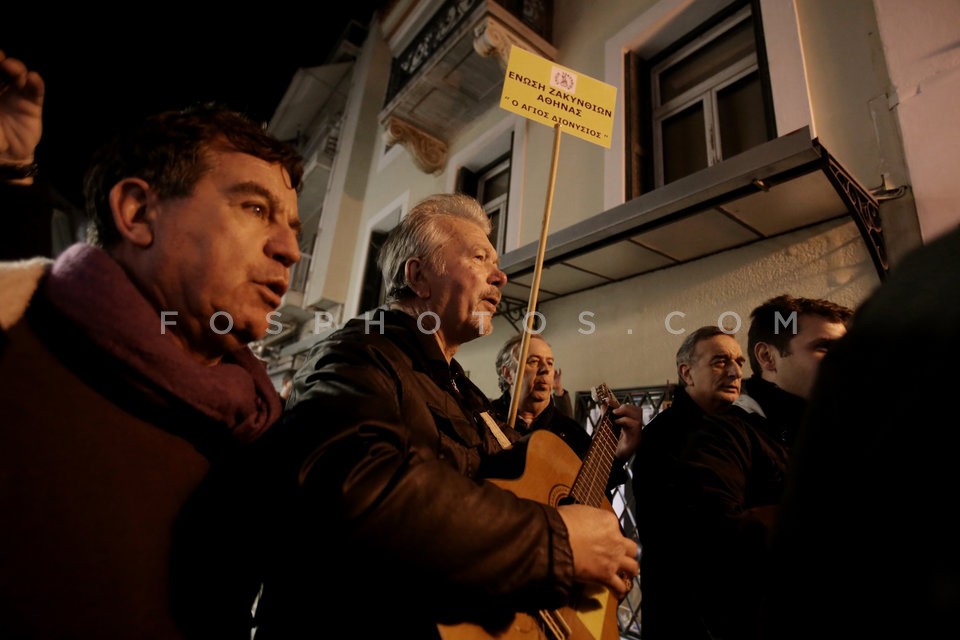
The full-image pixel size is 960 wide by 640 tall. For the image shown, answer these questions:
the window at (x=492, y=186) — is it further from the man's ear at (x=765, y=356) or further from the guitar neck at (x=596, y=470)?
the guitar neck at (x=596, y=470)

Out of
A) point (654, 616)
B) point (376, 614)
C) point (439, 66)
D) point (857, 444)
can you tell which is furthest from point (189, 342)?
point (439, 66)

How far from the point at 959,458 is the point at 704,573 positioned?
174 centimetres

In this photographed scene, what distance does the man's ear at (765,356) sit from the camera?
2.32m

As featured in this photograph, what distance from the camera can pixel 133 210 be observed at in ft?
3.41

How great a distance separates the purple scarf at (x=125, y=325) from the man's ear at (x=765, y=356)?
2.46 meters

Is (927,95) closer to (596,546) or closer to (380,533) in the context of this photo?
(596,546)

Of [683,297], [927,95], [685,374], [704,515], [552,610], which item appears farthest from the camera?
[683,297]

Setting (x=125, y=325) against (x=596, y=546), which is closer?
(x=125, y=325)

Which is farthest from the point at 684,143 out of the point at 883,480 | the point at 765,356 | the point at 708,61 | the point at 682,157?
the point at 883,480

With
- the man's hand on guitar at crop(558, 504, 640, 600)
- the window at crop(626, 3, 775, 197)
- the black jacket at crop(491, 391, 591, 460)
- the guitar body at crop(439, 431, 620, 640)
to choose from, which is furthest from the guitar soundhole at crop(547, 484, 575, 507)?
the window at crop(626, 3, 775, 197)

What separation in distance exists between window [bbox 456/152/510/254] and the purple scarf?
18.9 ft

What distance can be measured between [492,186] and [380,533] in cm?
688

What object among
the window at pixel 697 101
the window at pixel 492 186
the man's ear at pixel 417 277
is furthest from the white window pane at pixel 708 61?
the man's ear at pixel 417 277

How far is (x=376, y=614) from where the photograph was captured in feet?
3.28
